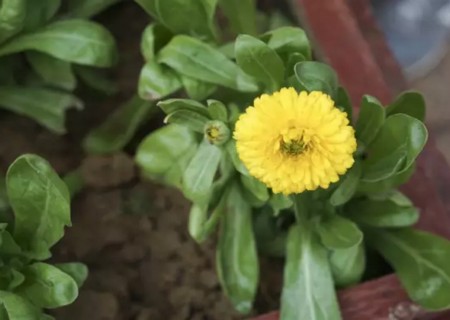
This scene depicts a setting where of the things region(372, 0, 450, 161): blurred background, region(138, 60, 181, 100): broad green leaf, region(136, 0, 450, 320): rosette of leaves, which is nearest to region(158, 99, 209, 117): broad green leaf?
region(136, 0, 450, 320): rosette of leaves

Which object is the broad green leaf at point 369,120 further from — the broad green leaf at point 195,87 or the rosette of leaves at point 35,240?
the rosette of leaves at point 35,240

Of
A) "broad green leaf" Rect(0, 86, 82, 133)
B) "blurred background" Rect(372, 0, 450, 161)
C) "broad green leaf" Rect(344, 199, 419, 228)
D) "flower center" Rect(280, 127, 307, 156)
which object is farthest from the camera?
"blurred background" Rect(372, 0, 450, 161)

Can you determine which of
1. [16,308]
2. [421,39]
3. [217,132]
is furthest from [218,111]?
[421,39]

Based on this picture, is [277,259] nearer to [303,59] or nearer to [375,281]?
[375,281]

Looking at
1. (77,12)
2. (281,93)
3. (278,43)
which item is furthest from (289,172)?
(77,12)

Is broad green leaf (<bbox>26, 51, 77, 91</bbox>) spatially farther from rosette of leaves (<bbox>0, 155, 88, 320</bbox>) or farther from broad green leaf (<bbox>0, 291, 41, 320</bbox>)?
broad green leaf (<bbox>0, 291, 41, 320</bbox>)

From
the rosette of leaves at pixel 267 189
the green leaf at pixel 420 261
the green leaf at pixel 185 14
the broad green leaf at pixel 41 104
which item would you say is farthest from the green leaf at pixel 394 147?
the broad green leaf at pixel 41 104
